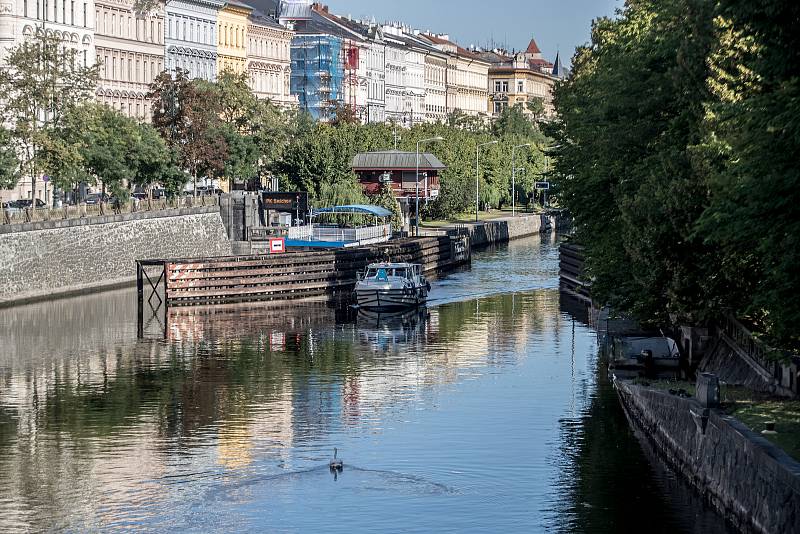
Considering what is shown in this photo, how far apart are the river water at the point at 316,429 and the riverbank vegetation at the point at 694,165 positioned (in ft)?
15.0

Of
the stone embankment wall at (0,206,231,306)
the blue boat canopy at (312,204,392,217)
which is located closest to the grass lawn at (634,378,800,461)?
the stone embankment wall at (0,206,231,306)

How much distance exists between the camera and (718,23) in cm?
4894

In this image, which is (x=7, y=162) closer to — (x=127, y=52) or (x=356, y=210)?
(x=356, y=210)

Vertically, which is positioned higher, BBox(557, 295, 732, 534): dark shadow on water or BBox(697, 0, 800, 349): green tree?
BBox(697, 0, 800, 349): green tree

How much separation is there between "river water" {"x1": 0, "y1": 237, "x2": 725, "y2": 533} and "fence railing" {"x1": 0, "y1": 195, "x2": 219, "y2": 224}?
22.0 feet

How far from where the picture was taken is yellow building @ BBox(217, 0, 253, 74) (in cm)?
16788

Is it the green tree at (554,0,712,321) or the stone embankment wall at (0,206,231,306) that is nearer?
the green tree at (554,0,712,321)

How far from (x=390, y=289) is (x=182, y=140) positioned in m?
42.7

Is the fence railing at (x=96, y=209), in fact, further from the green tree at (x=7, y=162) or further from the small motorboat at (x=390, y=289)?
the small motorboat at (x=390, y=289)

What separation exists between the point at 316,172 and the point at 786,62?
348 ft

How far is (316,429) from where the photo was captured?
5019 cm

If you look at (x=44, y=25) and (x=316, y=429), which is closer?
(x=316, y=429)

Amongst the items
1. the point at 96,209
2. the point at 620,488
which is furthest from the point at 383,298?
the point at 620,488

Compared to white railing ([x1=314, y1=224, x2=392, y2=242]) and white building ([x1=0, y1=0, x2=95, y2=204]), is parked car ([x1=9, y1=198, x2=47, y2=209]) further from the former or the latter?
white railing ([x1=314, y1=224, x2=392, y2=242])
